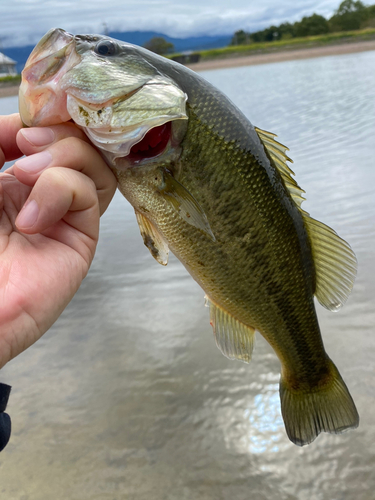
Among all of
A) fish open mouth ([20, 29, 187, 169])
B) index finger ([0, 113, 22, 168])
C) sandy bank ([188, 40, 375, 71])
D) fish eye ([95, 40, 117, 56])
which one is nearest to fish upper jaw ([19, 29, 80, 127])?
fish open mouth ([20, 29, 187, 169])

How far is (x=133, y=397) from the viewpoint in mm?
2434

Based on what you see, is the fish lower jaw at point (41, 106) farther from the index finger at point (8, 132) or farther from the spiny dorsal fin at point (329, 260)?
the spiny dorsal fin at point (329, 260)

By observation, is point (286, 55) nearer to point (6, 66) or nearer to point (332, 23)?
point (332, 23)

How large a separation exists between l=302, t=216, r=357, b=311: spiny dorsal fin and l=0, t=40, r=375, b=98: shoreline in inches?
1461

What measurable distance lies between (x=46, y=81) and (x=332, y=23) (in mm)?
70606

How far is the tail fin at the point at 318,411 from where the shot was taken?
5.35 ft

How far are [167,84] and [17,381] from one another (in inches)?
90.7

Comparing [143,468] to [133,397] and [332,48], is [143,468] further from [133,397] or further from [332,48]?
[332,48]

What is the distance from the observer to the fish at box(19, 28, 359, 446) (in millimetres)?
1165

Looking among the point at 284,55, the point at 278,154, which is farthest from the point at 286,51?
the point at 278,154

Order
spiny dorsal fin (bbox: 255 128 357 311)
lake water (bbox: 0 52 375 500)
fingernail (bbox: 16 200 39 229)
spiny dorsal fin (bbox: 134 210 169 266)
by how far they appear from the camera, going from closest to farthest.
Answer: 1. fingernail (bbox: 16 200 39 229)
2. spiny dorsal fin (bbox: 134 210 169 266)
3. spiny dorsal fin (bbox: 255 128 357 311)
4. lake water (bbox: 0 52 375 500)

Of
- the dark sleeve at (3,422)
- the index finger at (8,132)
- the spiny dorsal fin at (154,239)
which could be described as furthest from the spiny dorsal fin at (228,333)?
the index finger at (8,132)

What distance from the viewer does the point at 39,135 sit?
1123 mm

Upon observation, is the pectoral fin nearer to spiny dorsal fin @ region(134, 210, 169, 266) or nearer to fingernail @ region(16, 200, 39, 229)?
spiny dorsal fin @ region(134, 210, 169, 266)
